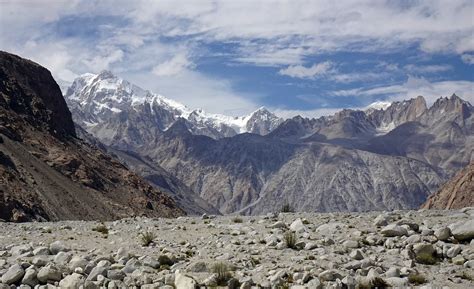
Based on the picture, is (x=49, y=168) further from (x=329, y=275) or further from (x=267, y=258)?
(x=329, y=275)

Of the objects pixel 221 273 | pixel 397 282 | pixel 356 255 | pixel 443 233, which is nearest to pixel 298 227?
pixel 356 255

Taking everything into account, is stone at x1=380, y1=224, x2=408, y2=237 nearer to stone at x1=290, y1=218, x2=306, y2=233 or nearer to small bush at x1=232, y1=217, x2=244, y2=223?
stone at x1=290, y1=218, x2=306, y2=233

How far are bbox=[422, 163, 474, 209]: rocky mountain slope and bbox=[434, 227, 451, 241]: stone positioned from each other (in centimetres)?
13226

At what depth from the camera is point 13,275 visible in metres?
17.3

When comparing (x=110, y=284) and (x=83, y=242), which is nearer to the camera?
(x=110, y=284)

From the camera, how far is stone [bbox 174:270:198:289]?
16.7 meters

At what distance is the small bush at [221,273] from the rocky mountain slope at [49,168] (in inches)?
2689

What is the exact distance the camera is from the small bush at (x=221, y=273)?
1702cm

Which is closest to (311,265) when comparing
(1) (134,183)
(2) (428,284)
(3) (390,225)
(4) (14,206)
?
(2) (428,284)

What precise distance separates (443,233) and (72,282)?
41.1ft

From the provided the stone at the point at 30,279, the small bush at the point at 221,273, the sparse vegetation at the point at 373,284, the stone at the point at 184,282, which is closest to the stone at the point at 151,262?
the stone at the point at 184,282

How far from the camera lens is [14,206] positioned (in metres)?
83.1

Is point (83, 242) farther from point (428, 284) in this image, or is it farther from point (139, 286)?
point (428, 284)

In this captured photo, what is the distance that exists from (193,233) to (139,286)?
26.7ft
